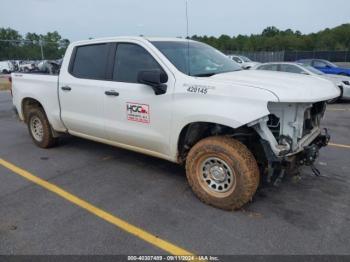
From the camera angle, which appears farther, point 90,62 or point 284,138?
point 90,62

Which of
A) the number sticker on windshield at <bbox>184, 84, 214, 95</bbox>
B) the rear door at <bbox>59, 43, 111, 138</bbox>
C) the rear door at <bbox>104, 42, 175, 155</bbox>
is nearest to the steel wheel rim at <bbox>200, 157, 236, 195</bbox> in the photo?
the rear door at <bbox>104, 42, 175, 155</bbox>

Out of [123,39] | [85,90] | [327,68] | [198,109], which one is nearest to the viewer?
[198,109]

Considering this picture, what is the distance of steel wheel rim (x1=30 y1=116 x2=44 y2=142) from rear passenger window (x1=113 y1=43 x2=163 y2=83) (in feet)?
7.80

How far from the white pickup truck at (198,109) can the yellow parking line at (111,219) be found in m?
0.92

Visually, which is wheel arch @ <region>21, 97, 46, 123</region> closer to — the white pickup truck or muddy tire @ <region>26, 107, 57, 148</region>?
muddy tire @ <region>26, 107, 57, 148</region>

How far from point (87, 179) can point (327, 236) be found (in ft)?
10.4

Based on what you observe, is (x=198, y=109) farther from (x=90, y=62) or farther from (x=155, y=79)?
(x=90, y=62)

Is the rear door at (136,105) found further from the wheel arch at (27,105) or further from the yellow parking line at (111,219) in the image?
the wheel arch at (27,105)

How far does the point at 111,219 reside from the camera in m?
3.76

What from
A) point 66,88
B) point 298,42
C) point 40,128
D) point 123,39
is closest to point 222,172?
point 123,39

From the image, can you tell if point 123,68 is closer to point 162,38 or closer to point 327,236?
point 162,38

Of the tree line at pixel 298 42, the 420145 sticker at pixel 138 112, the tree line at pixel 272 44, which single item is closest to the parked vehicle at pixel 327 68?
the 420145 sticker at pixel 138 112

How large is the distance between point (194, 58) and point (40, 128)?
347 cm

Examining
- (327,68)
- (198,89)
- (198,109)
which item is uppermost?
(198,89)
